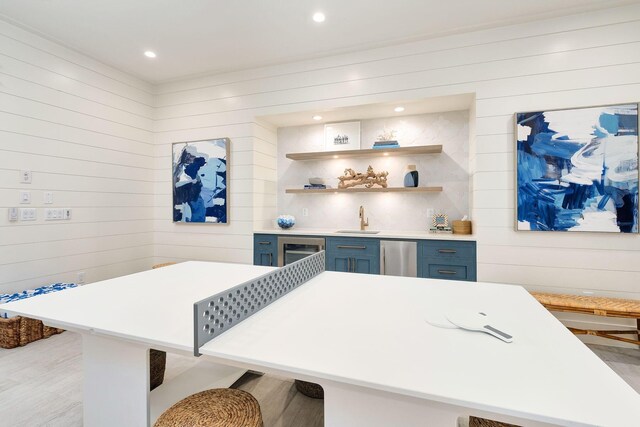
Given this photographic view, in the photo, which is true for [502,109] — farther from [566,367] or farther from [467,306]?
[566,367]

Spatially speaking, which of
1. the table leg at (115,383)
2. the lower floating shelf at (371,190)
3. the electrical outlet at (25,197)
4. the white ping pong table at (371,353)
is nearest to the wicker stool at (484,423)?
the white ping pong table at (371,353)

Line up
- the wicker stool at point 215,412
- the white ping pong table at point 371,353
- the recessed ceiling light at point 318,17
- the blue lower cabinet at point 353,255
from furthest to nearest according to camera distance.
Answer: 1. the blue lower cabinet at point 353,255
2. the recessed ceiling light at point 318,17
3. the wicker stool at point 215,412
4. the white ping pong table at point 371,353

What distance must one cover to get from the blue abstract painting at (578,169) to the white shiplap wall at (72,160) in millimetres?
4426

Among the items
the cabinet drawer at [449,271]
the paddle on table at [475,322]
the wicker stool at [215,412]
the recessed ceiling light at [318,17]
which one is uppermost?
the recessed ceiling light at [318,17]

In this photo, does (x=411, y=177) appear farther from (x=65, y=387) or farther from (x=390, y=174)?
(x=65, y=387)

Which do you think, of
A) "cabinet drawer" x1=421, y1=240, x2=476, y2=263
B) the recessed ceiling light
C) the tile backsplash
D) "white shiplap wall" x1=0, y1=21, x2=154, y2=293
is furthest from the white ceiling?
"cabinet drawer" x1=421, y1=240, x2=476, y2=263

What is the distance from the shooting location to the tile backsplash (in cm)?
354

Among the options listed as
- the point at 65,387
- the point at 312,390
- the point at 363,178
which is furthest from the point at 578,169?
the point at 65,387

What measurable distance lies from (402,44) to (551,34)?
51.2 inches

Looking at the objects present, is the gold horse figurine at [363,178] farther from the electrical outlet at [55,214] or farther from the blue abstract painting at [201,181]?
the electrical outlet at [55,214]

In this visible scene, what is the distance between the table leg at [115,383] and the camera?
3.72 ft

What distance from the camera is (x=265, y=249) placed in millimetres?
3727

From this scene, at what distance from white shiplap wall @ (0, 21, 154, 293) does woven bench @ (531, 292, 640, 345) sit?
4.51 meters

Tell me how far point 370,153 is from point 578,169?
6.37 feet
